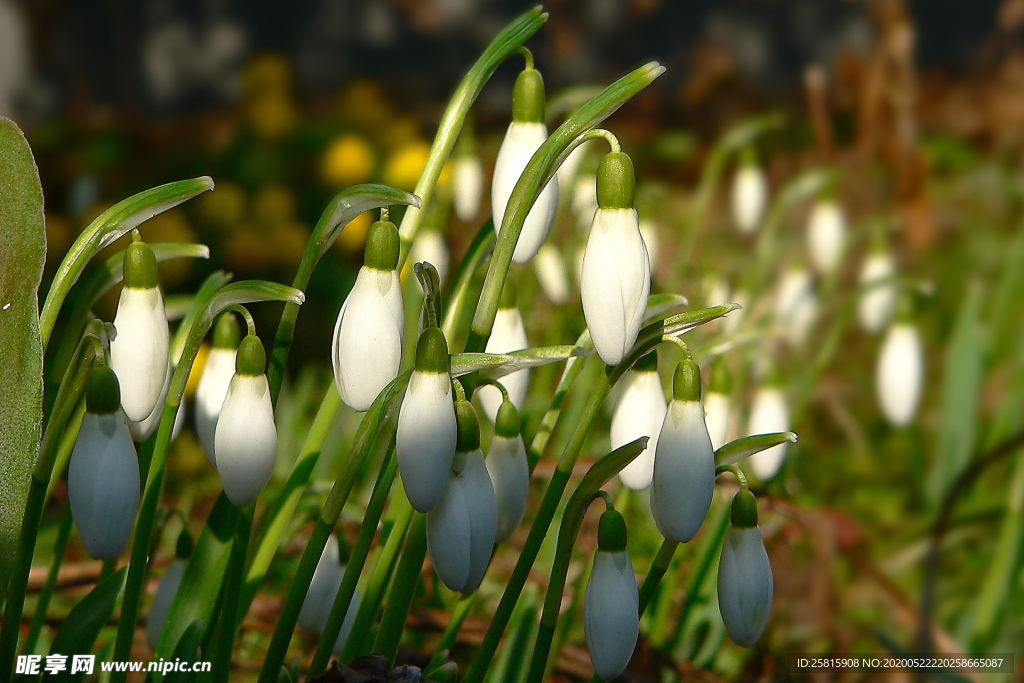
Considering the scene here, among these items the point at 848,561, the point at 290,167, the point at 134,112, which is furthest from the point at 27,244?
the point at 134,112

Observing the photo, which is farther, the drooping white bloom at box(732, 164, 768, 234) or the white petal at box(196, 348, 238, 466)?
the drooping white bloom at box(732, 164, 768, 234)

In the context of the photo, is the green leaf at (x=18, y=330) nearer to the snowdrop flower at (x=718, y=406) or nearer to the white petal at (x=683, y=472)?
the white petal at (x=683, y=472)

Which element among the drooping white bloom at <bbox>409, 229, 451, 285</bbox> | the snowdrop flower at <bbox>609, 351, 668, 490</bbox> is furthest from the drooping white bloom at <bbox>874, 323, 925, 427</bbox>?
the snowdrop flower at <bbox>609, 351, 668, 490</bbox>

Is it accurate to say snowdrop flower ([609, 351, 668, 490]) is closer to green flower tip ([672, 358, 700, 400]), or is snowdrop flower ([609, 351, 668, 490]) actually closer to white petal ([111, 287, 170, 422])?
green flower tip ([672, 358, 700, 400])

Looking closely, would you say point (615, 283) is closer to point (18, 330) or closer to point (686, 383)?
point (686, 383)

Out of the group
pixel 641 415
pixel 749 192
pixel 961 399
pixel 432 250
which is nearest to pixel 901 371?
pixel 961 399
